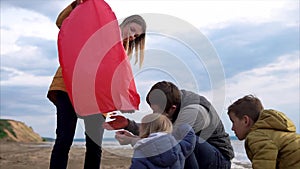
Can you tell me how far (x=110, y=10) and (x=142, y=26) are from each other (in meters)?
0.39

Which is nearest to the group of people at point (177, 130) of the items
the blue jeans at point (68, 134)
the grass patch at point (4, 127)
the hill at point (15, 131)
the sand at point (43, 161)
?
the blue jeans at point (68, 134)

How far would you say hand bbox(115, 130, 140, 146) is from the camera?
4086 millimetres

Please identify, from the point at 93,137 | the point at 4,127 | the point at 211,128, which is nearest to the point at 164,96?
the point at 211,128

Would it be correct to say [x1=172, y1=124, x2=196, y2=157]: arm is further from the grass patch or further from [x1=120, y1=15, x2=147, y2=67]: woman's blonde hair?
the grass patch

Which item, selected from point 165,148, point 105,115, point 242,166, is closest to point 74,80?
point 105,115

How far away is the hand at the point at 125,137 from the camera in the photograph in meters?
4.09

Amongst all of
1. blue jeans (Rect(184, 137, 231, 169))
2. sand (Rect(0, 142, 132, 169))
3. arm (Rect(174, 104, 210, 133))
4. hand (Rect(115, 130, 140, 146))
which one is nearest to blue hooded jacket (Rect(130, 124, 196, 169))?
hand (Rect(115, 130, 140, 146))

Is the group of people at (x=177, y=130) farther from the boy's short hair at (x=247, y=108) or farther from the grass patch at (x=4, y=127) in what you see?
the grass patch at (x=4, y=127)

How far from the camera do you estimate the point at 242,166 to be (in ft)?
36.7

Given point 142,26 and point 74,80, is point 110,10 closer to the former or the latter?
point 142,26

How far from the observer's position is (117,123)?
14.3 ft

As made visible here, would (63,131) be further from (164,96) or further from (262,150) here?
(262,150)

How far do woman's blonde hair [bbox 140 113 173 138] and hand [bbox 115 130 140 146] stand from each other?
178 mm

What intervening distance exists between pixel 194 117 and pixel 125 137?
617mm
